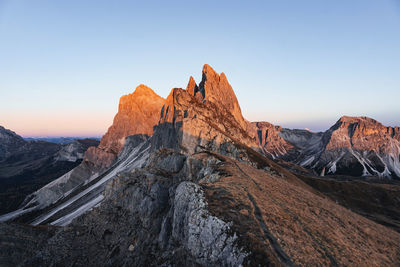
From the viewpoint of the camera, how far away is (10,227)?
100ft

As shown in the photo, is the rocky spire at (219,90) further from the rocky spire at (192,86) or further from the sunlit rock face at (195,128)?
the rocky spire at (192,86)

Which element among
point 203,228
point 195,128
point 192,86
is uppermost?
point 192,86

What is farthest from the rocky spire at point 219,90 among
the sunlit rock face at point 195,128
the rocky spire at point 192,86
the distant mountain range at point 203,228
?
the distant mountain range at point 203,228

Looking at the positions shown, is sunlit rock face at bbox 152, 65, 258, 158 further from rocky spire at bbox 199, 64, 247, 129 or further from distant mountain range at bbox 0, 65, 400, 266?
distant mountain range at bbox 0, 65, 400, 266

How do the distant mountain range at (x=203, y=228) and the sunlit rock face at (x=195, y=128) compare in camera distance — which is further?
the sunlit rock face at (x=195, y=128)

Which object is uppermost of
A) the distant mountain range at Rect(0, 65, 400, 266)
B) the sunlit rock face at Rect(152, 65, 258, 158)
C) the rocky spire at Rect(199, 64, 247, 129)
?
the rocky spire at Rect(199, 64, 247, 129)

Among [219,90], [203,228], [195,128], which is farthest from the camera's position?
[219,90]

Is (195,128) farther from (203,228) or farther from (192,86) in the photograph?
(192,86)

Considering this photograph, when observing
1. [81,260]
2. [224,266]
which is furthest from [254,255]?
[81,260]

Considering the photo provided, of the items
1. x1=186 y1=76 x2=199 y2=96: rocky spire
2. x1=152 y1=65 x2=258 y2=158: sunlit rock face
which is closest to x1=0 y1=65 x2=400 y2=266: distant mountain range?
x1=152 y1=65 x2=258 y2=158: sunlit rock face

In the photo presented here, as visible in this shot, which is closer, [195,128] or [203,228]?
[203,228]

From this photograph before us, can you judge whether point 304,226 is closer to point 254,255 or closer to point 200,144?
point 254,255

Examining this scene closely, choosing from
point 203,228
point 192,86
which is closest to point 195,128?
point 203,228

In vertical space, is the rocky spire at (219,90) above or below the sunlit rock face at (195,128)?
above
